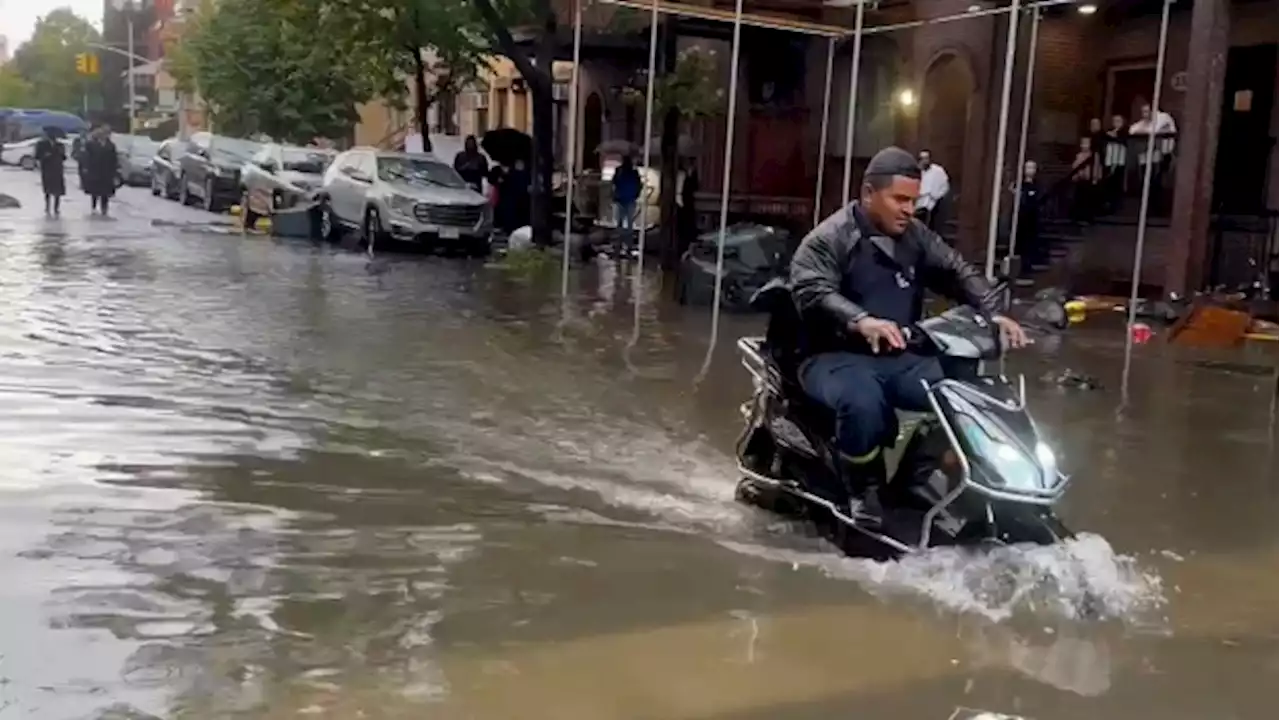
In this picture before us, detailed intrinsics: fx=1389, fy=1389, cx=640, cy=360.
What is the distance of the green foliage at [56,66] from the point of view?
96625 mm

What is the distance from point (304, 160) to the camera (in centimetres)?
→ 3031

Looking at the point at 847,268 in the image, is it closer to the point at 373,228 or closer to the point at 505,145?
the point at 373,228

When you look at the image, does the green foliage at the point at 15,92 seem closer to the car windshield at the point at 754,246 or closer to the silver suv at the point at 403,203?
the silver suv at the point at 403,203

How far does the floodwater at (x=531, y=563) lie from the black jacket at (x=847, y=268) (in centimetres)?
105

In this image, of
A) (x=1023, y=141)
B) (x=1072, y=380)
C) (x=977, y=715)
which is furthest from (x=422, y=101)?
(x=977, y=715)

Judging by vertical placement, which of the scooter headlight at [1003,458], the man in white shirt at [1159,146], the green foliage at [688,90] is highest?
the green foliage at [688,90]

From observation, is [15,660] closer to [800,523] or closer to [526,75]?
[800,523]

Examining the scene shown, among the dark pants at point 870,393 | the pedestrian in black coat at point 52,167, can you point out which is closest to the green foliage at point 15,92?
the pedestrian in black coat at point 52,167

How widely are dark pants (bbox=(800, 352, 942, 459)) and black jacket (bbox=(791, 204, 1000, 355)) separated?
19 centimetres

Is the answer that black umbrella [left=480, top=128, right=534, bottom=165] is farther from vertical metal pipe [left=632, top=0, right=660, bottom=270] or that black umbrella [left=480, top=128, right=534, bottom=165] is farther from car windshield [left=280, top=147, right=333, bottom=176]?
vertical metal pipe [left=632, top=0, right=660, bottom=270]

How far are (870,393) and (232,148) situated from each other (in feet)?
101

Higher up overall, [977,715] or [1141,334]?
[1141,334]

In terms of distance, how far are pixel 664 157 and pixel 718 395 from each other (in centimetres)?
1144

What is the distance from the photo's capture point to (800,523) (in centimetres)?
672
